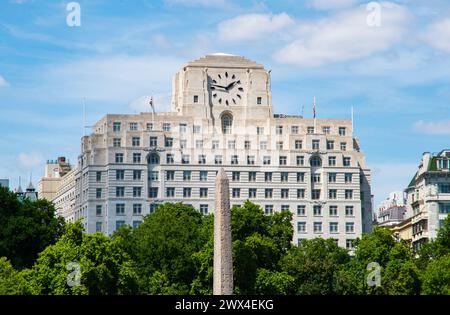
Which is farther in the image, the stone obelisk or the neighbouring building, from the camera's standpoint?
the neighbouring building

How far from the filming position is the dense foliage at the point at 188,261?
397 feet

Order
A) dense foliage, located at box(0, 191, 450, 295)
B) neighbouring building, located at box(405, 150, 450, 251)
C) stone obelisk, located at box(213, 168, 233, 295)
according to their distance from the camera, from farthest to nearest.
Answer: neighbouring building, located at box(405, 150, 450, 251)
dense foliage, located at box(0, 191, 450, 295)
stone obelisk, located at box(213, 168, 233, 295)

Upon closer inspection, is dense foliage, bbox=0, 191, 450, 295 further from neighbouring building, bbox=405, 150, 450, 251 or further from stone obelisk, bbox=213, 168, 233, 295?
neighbouring building, bbox=405, 150, 450, 251

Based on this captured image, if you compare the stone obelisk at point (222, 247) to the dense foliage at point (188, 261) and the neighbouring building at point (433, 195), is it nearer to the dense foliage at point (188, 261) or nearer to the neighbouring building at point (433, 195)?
the dense foliage at point (188, 261)

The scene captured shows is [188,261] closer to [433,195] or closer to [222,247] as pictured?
[222,247]

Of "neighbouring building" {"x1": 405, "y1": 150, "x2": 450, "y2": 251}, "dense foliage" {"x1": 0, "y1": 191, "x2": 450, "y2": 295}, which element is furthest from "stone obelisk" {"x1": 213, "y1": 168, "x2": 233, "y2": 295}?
"neighbouring building" {"x1": 405, "y1": 150, "x2": 450, "y2": 251}

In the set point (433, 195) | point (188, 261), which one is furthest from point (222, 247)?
point (433, 195)

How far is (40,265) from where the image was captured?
122 metres

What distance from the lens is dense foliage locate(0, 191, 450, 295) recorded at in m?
121

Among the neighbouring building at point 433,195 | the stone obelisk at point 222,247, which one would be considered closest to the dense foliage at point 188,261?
the stone obelisk at point 222,247
